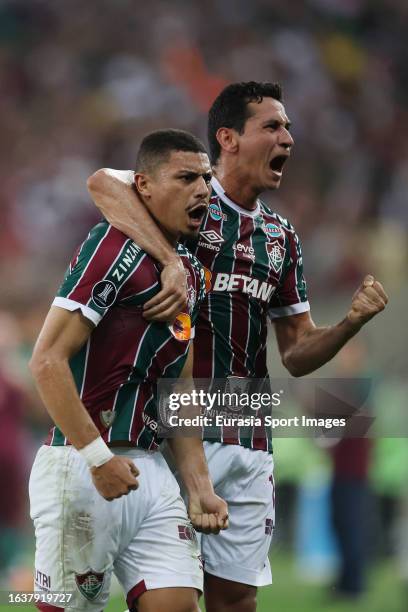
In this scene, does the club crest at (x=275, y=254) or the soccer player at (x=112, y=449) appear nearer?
the soccer player at (x=112, y=449)

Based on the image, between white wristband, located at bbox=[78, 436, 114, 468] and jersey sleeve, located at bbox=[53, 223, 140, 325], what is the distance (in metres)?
0.40

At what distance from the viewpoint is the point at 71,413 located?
3594 mm

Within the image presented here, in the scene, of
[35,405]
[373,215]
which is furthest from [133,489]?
[373,215]

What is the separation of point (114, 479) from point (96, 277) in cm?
67

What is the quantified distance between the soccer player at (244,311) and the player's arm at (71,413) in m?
1.14

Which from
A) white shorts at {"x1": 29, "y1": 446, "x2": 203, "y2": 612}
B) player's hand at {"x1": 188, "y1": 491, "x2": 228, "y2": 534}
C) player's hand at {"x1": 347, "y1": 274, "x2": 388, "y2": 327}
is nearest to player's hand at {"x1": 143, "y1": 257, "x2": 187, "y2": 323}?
white shorts at {"x1": 29, "y1": 446, "x2": 203, "y2": 612}

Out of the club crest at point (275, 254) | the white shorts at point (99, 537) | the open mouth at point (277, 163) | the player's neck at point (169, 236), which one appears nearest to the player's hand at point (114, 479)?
the white shorts at point (99, 537)

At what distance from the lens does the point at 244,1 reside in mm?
14664

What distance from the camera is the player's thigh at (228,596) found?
4719 mm

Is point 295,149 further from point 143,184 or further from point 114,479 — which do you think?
point 114,479

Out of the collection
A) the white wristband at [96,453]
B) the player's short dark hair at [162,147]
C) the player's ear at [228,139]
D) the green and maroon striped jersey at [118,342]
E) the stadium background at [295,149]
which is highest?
the stadium background at [295,149]

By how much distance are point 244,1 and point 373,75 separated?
195cm

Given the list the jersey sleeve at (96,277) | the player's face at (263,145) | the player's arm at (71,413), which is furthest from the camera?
the player's face at (263,145)

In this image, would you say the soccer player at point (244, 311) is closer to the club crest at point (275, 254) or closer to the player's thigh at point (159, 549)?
the club crest at point (275, 254)
